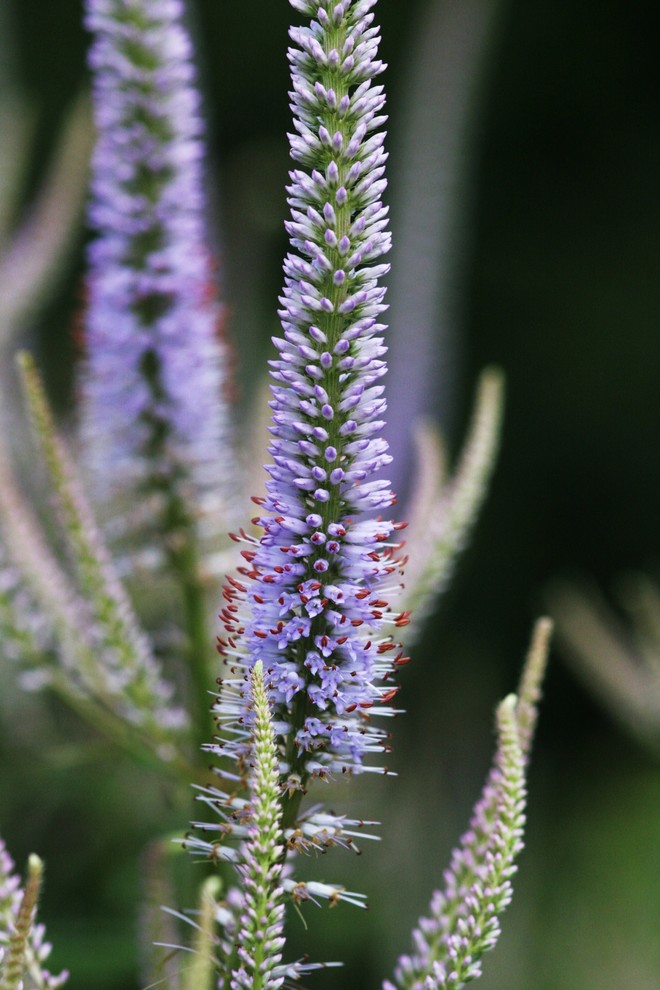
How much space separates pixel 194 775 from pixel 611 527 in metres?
3.56

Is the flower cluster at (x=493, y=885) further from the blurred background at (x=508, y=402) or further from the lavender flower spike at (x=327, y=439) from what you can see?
the blurred background at (x=508, y=402)

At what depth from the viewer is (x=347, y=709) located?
1.10 m

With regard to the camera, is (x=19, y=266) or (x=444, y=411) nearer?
(x=19, y=266)

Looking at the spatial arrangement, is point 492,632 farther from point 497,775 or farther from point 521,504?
point 497,775

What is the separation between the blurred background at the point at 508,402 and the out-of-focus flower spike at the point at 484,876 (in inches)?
44.2

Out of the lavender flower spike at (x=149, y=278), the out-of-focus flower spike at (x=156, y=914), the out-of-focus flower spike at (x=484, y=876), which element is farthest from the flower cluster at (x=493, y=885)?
the lavender flower spike at (x=149, y=278)

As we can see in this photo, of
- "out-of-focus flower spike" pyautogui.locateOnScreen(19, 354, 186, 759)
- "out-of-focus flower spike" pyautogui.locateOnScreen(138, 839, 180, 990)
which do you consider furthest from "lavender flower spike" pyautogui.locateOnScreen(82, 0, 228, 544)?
"out-of-focus flower spike" pyautogui.locateOnScreen(138, 839, 180, 990)

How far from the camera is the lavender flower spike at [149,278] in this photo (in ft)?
5.70

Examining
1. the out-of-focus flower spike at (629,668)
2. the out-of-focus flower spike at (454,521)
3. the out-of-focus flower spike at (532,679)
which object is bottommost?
the out-of-focus flower spike at (629,668)

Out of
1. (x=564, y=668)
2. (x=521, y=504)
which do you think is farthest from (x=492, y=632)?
(x=521, y=504)

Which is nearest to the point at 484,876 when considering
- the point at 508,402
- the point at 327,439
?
the point at 327,439

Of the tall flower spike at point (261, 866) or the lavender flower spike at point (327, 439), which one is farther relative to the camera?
the lavender flower spike at point (327, 439)

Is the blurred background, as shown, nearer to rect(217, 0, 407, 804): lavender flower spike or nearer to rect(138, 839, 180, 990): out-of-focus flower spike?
rect(138, 839, 180, 990): out-of-focus flower spike

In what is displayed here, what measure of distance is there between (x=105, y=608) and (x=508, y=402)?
12.4 feet
